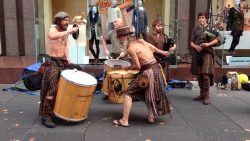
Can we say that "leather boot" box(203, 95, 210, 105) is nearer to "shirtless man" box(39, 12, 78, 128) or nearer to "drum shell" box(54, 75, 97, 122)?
"drum shell" box(54, 75, 97, 122)

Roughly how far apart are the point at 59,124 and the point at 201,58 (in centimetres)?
292

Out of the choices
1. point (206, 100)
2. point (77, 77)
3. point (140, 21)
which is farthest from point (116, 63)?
point (140, 21)

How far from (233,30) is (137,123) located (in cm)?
455

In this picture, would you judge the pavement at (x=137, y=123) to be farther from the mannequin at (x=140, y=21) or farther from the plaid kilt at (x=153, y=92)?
the mannequin at (x=140, y=21)

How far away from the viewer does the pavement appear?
17.3 ft

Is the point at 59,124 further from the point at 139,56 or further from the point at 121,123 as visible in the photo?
the point at 139,56

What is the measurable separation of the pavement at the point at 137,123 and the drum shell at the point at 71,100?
0.19 metres

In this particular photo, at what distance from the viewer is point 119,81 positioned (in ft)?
21.9

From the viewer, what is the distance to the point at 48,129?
5535 mm

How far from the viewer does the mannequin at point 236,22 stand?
363 inches

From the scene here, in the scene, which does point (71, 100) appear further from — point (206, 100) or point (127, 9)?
point (127, 9)

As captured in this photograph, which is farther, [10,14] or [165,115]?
[10,14]

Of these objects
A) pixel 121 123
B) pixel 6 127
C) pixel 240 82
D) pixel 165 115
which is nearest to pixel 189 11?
pixel 240 82

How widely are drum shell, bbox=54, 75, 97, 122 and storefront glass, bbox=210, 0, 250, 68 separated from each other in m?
4.59
